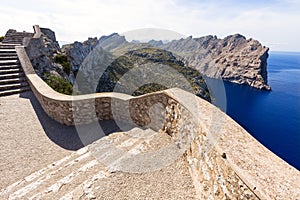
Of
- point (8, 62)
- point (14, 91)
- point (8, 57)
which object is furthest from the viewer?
point (8, 57)

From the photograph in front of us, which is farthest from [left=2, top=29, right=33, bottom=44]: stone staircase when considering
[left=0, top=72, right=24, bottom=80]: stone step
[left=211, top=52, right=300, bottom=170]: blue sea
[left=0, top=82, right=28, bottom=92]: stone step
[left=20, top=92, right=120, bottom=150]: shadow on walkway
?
[left=211, top=52, right=300, bottom=170]: blue sea

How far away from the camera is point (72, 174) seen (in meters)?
4.12

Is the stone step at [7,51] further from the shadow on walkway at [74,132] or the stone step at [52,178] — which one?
the stone step at [52,178]

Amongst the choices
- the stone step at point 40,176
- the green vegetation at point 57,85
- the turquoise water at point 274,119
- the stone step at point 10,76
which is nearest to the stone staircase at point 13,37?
the green vegetation at point 57,85

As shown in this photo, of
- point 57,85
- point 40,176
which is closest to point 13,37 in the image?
point 57,85

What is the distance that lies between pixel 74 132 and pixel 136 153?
3.20 m

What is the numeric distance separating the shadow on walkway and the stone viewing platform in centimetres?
3

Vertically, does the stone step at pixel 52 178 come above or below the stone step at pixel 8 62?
below

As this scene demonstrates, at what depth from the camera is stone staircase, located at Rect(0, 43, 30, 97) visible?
9031 millimetres

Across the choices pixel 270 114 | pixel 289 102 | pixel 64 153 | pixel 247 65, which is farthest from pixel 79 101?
pixel 247 65

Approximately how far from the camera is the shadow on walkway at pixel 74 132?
20.6ft

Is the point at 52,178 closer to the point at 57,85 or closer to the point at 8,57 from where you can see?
the point at 57,85

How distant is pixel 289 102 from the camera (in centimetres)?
8025

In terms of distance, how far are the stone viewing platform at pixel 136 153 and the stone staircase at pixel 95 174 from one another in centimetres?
2
